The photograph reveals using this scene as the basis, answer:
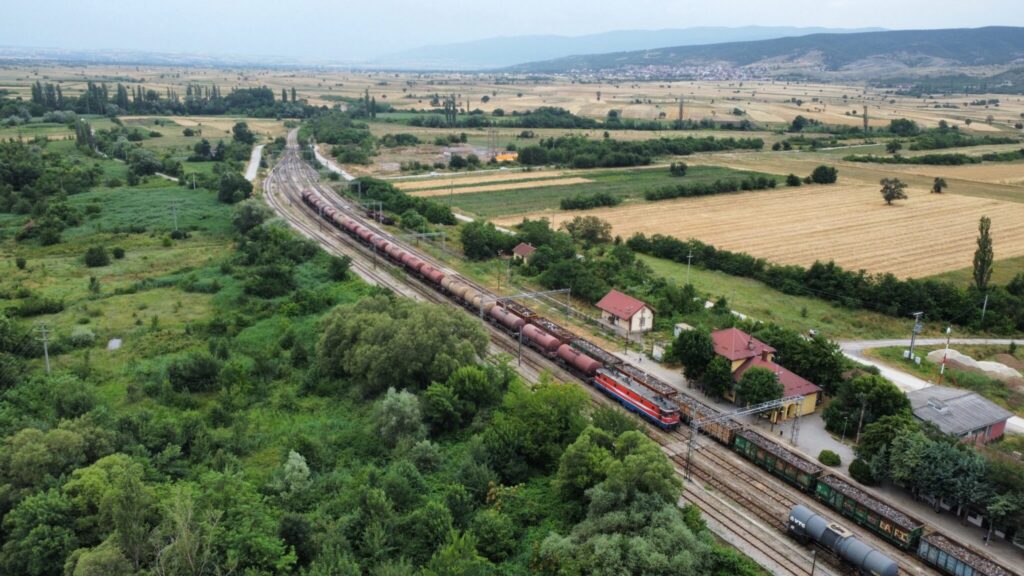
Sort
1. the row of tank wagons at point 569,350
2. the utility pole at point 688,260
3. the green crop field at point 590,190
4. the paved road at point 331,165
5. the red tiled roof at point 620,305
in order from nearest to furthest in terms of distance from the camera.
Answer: the row of tank wagons at point 569,350 < the red tiled roof at point 620,305 < the utility pole at point 688,260 < the green crop field at point 590,190 < the paved road at point 331,165

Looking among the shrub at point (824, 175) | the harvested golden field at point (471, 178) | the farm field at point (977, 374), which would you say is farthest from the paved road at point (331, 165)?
the farm field at point (977, 374)

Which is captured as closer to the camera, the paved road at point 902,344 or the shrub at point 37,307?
the paved road at point 902,344

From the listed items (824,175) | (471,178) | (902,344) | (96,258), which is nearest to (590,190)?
(471,178)

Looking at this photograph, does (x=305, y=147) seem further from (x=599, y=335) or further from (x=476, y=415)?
(x=476, y=415)

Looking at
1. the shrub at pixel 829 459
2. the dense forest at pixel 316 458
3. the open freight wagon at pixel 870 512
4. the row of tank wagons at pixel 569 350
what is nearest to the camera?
the dense forest at pixel 316 458

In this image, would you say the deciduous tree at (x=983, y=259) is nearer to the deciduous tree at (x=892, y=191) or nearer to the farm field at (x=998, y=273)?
the farm field at (x=998, y=273)

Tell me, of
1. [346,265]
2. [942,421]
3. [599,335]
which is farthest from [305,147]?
[942,421]

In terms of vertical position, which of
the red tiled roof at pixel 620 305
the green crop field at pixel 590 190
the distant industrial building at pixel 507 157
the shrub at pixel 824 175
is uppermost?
the distant industrial building at pixel 507 157
